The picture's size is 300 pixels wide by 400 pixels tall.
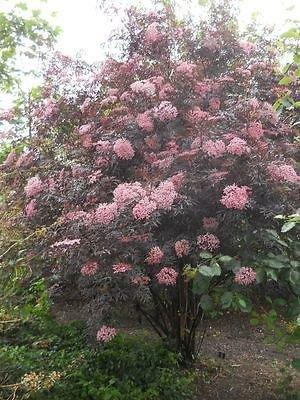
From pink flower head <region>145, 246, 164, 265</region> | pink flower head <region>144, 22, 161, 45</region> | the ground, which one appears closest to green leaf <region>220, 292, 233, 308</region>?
pink flower head <region>145, 246, 164, 265</region>

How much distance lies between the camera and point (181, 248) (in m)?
2.37

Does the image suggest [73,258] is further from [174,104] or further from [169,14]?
[169,14]

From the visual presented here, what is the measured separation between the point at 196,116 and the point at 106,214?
0.82 metres

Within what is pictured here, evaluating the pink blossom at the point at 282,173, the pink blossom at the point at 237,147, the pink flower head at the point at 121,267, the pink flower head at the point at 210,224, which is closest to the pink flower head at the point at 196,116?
the pink blossom at the point at 237,147

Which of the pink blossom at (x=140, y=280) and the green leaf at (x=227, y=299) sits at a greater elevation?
the pink blossom at (x=140, y=280)

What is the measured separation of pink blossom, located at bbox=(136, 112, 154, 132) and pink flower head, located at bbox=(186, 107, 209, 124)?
0.71 feet

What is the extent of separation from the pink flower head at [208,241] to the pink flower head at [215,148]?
42cm

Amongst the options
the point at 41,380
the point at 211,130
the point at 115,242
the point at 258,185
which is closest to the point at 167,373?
the point at 41,380

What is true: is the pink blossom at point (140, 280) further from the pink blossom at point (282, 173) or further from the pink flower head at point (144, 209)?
the pink blossom at point (282, 173)

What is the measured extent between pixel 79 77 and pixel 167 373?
2029mm

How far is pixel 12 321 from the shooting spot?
7.57ft

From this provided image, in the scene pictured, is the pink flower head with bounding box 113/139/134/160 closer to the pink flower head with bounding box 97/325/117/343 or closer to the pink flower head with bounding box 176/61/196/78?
the pink flower head with bounding box 176/61/196/78

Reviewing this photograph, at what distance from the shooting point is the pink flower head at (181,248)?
2.37 m

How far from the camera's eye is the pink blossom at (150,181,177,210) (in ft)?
7.44
